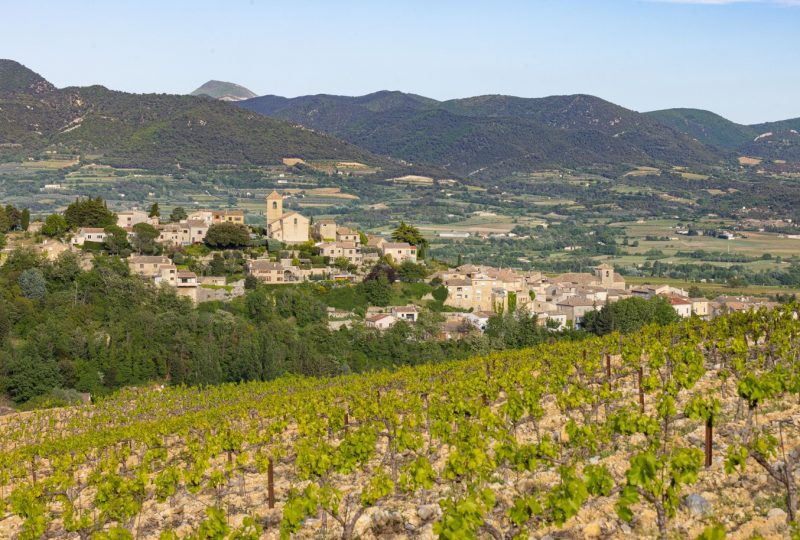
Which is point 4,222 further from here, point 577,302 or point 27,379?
point 577,302

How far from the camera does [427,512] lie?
11961 millimetres

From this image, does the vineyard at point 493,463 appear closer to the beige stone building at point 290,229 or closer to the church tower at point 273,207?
the beige stone building at point 290,229

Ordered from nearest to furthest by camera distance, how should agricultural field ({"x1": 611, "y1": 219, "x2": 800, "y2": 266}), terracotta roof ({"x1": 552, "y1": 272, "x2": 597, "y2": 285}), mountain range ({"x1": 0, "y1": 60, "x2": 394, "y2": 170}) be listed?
terracotta roof ({"x1": 552, "y1": 272, "x2": 597, "y2": 285})
agricultural field ({"x1": 611, "y1": 219, "x2": 800, "y2": 266})
mountain range ({"x1": 0, "y1": 60, "x2": 394, "y2": 170})

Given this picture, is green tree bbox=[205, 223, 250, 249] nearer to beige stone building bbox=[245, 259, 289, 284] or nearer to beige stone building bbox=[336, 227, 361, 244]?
beige stone building bbox=[245, 259, 289, 284]

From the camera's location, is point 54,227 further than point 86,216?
No

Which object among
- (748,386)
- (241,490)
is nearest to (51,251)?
(241,490)

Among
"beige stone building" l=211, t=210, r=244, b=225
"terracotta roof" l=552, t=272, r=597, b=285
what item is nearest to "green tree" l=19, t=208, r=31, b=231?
"beige stone building" l=211, t=210, r=244, b=225

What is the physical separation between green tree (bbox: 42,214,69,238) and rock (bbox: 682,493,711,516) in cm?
5131

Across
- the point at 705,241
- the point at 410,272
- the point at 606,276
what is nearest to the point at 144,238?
the point at 410,272

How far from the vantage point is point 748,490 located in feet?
33.9

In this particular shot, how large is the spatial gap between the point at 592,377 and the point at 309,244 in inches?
1624

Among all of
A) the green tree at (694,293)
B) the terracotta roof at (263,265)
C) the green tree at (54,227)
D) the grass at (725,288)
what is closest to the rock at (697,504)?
the terracotta roof at (263,265)

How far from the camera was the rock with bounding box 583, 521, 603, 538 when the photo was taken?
393 inches

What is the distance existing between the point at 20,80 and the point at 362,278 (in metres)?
155
